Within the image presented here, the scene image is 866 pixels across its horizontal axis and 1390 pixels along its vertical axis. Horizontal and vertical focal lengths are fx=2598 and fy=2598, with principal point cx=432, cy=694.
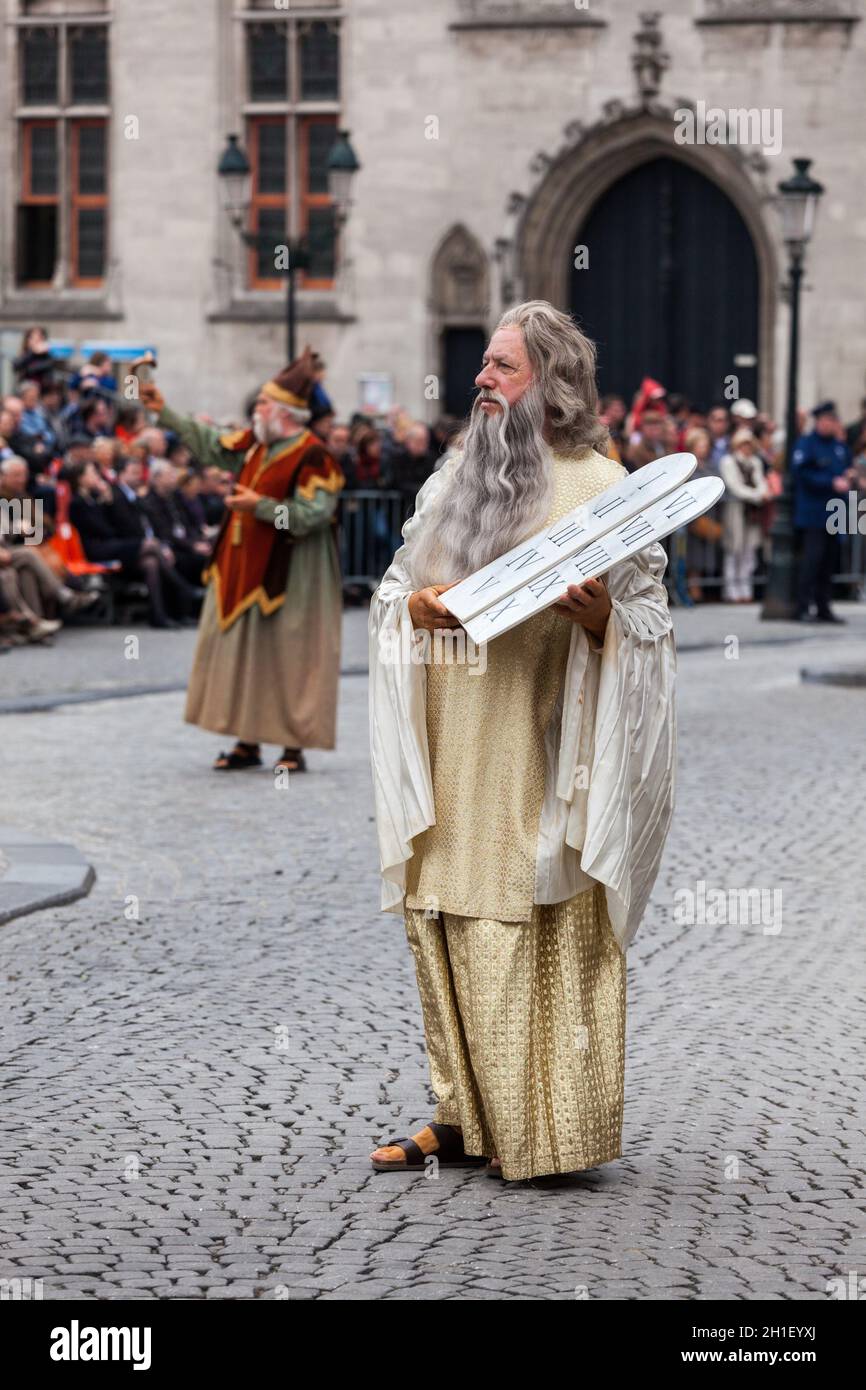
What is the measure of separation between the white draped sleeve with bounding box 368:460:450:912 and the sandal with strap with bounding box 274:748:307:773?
6.76m

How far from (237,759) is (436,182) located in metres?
19.1

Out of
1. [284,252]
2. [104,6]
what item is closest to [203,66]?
[104,6]

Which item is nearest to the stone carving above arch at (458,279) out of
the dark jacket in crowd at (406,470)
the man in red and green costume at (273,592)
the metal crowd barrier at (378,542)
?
the metal crowd barrier at (378,542)

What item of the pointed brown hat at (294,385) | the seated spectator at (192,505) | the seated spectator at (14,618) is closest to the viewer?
the pointed brown hat at (294,385)

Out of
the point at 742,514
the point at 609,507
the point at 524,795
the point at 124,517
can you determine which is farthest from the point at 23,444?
the point at 609,507

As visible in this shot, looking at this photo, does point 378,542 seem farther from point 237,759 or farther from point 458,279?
point 237,759

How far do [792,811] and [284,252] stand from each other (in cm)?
1739

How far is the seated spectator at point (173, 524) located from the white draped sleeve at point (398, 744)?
15527 mm

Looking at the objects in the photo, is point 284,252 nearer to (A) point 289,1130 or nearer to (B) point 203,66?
(B) point 203,66

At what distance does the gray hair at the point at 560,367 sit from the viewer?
5.49m

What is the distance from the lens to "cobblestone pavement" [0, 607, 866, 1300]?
4809mm

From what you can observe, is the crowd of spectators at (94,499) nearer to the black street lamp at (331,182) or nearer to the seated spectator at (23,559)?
the seated spectator at (23,559)

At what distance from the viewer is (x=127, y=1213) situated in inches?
201

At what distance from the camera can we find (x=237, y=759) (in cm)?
1244
